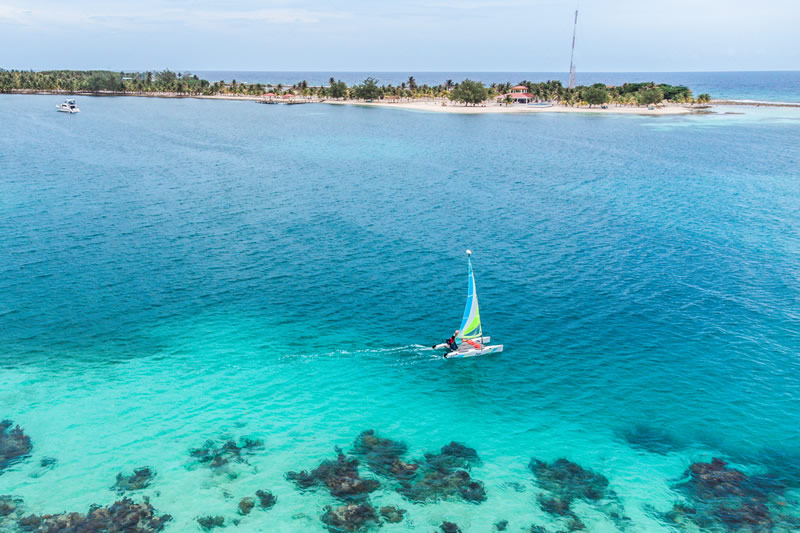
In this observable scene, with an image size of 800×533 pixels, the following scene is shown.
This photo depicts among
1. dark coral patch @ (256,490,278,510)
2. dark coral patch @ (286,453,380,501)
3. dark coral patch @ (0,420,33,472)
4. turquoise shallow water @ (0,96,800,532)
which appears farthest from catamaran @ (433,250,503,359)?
dark coral patch @ (0,420,33,472)

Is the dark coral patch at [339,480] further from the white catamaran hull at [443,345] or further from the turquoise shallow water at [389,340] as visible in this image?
the white catamaran hull at [443,345]

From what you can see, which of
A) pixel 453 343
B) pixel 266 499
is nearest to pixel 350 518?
pixel 266 499

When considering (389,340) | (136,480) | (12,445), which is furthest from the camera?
(389,340)

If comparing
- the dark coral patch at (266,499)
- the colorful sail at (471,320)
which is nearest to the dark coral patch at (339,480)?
the dark coral patch at (266,499)

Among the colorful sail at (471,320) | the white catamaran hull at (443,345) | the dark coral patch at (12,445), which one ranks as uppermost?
the colorful sail at (471,320)

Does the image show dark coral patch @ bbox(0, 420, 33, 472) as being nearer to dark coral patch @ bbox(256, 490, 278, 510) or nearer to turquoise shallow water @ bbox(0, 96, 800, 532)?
turquoise shallow water @ bbox(0, 96, 800, 532)

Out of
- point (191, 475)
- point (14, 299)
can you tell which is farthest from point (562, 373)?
point (14, 299)

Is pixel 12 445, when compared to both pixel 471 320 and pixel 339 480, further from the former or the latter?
pixel 471 320
